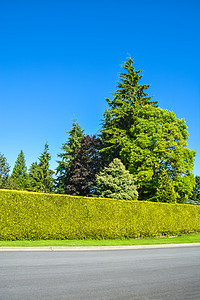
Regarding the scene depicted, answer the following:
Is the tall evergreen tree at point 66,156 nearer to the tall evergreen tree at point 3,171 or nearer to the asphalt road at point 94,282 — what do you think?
the tall evergreen tree at point 3,171

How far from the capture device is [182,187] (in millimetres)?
32750

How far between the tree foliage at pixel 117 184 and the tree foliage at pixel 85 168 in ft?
30.9

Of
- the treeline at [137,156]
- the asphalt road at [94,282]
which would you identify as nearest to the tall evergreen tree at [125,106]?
the treeline at [137,156]

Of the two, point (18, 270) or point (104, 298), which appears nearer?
point (104, 298)

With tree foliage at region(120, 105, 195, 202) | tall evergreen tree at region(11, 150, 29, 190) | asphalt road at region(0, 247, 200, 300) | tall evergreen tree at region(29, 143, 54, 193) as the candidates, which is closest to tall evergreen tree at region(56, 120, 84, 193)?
tall evergreen tree at region(29, 143, 54, 193)

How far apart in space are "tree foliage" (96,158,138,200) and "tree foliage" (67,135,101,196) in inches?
371

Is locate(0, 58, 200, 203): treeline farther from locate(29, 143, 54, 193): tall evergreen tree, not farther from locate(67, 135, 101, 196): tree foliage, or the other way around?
locate(29, 143, 54, 193): tall evergreen tree

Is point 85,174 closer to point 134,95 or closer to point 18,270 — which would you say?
point 134,95

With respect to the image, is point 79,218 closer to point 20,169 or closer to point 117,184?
point 117,184

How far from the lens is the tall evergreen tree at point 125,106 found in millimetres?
38312

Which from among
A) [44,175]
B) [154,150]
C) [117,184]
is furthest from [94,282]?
[44,175]

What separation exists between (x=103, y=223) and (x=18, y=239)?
6124mm

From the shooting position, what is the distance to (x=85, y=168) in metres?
42.3

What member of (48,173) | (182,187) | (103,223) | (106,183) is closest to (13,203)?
(103,223)
